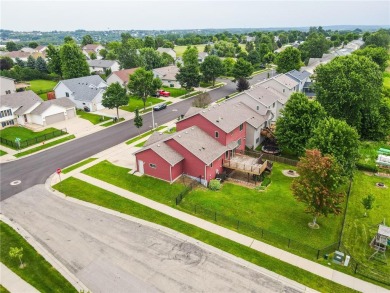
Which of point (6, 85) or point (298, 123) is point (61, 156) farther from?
point (6, 85)

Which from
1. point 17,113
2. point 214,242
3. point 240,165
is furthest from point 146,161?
point 17,113

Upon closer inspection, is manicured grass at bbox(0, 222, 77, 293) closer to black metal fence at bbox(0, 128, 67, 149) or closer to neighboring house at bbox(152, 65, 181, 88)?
black metal fence at bbox(0, 128, 67, 149)

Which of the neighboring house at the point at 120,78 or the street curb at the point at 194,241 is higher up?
the neighboring house at the point at 120,78

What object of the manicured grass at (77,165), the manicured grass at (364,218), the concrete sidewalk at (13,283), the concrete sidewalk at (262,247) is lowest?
the manicured grass at (364,218)

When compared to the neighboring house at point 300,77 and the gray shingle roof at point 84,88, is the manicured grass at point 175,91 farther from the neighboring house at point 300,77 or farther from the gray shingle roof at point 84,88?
the neighboring house at point 300,77

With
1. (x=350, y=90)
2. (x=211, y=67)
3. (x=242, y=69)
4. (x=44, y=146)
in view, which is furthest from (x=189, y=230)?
(x=242, y=69)

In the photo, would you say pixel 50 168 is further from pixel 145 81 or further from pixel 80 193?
pixel 145 81

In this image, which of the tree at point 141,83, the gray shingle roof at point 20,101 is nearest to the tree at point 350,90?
the tree at point 141,83
